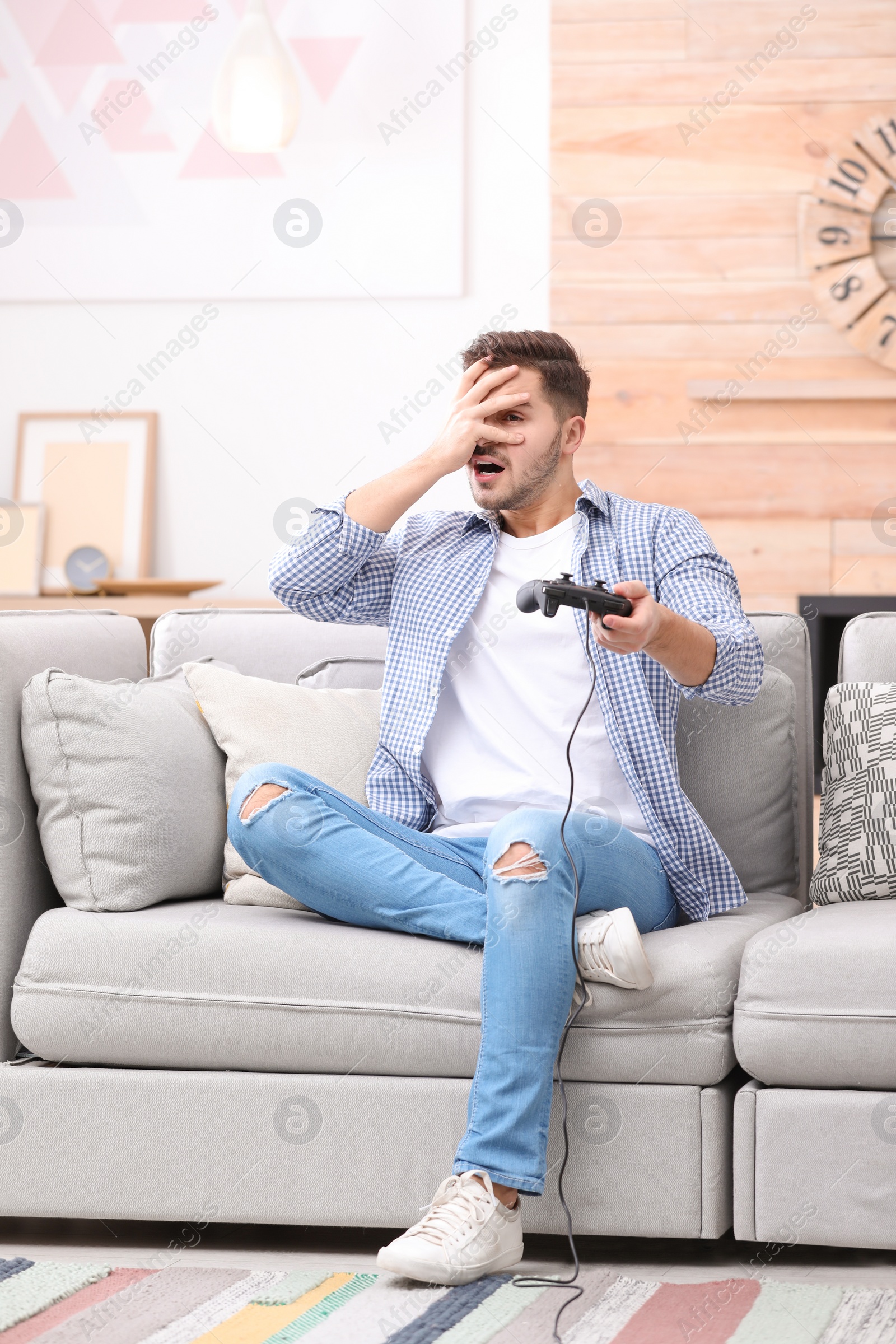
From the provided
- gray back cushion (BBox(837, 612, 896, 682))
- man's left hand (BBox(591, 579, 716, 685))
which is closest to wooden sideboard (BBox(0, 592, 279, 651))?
gray back cushion (BBox(837, 612, 896, 682))

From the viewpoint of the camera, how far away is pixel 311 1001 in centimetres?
159

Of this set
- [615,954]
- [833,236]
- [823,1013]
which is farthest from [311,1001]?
[833,236]

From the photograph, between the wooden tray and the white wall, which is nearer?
the wooden tray

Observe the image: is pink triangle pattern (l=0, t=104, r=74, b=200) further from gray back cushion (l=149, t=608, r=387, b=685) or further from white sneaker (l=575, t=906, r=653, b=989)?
white sneaker (l=575, t=906, r=653, b=989)

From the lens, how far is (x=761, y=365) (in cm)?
360

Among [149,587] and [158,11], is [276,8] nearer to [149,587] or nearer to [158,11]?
[158,11]

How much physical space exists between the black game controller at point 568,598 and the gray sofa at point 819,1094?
0.42 metres

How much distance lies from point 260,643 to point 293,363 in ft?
5.77

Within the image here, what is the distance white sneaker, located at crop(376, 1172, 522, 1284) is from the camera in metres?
1.42

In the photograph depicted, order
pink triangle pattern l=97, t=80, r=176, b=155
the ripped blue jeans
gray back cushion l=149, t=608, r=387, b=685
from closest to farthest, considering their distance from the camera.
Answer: the ripped blue jeans
gray back cushion l=149, t=608, r=387, b=685
pink triangle pattern l=97, t=80, r=176, b=155

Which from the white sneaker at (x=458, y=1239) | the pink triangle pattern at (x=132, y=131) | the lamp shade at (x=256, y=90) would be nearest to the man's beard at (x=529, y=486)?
the white sneaker at (x=458, y=1239)

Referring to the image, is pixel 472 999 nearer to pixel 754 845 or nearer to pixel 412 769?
pixel 412 769

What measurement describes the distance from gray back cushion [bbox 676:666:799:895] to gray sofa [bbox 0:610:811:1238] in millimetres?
271

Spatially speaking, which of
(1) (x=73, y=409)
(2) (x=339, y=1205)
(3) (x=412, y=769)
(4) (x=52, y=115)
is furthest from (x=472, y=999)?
(4) (x=52, y=115)
